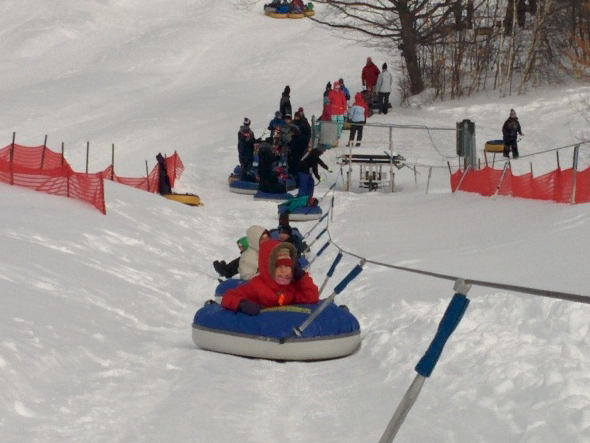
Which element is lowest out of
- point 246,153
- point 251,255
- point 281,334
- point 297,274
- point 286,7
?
point 281,334

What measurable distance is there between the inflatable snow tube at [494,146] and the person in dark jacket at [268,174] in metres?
6.33

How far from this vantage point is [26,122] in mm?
30328

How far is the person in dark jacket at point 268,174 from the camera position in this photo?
22.1m

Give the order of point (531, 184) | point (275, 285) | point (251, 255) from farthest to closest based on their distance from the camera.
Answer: point (531, 184) < point (251, 255) < point (275, 285)

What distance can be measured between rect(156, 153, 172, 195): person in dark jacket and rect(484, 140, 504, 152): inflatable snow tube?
8.70 meters

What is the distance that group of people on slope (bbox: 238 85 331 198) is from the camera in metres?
21.4

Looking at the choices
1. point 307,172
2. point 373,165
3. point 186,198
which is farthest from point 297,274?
point 373,165

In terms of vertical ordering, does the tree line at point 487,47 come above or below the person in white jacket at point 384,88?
above

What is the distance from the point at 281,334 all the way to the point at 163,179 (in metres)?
12.7

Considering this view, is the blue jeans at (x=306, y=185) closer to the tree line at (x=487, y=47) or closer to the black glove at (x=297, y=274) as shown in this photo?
the black glove at (x=297, y=274)

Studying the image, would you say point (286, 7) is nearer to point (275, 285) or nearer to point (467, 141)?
point (467, 141)

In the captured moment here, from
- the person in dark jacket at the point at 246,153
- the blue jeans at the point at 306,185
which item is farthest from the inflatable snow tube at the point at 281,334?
the person in dark jacket at the point at 246,153

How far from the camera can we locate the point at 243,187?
2305cm

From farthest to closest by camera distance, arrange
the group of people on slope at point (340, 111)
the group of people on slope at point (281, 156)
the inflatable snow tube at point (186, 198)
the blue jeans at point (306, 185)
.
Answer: the group of people on slope at point (340, 111)
the group of people on slope at point (281, 156)
the inflatable snow tube at point (186, 198)
the blue jeans at point (306, 185)
